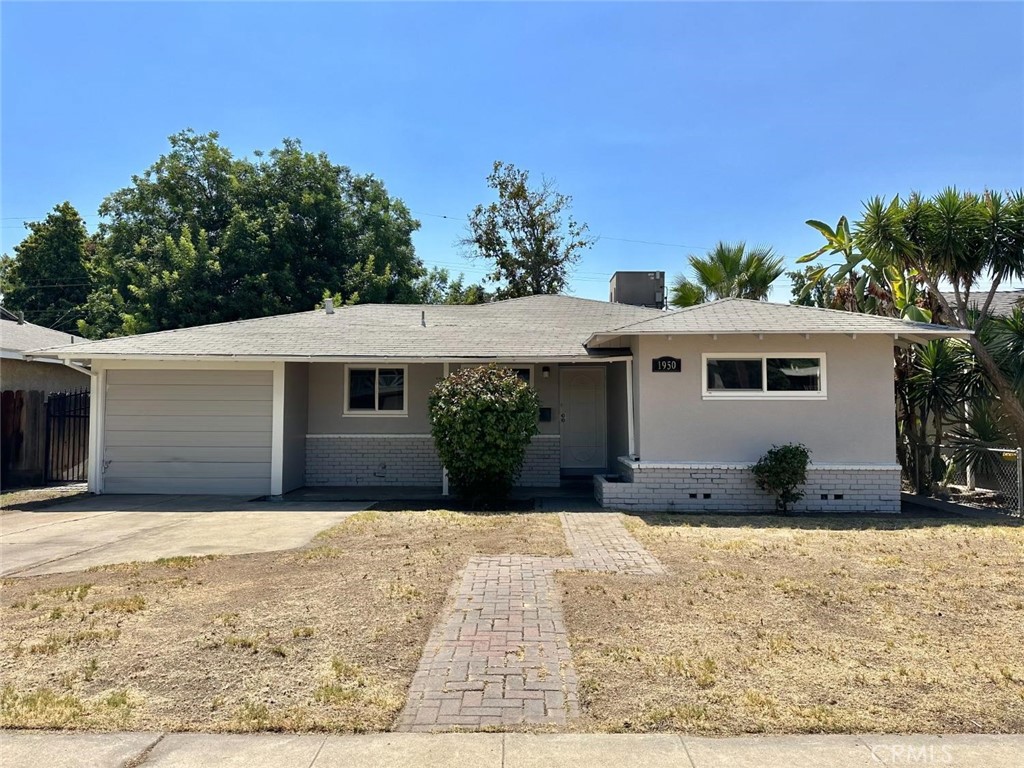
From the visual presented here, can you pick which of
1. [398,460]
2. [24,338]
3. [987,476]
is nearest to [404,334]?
[398,460]

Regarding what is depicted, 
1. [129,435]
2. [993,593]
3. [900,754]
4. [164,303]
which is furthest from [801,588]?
[164,303]

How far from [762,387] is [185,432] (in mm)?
10444

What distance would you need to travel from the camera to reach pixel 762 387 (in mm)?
10250

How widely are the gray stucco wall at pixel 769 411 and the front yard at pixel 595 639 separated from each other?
2937 millimetres

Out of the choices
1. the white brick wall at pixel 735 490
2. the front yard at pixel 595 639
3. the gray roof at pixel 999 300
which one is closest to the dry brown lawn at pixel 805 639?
the front yard at pixel 595 639

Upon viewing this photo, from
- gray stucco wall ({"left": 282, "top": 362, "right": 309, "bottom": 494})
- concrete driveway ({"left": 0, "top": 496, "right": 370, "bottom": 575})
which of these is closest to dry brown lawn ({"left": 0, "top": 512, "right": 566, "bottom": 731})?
concrete driveway ({"left": 0, "top": 496, "right": 370, "bottom": 575})

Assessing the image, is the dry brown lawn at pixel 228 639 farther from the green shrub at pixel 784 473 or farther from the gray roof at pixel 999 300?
the gray roof at pixel 999 300

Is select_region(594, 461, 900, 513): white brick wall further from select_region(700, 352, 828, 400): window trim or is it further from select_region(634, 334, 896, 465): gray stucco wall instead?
select_region(700, 352, 828, 400): window trim

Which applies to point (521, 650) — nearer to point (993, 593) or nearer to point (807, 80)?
point (993, 593)

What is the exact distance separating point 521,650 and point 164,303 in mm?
22948

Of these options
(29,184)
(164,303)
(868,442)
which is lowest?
(868,442)

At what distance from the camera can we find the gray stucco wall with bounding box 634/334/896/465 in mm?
10078

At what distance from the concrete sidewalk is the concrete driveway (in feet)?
13.8

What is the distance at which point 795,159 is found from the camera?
16.4m
